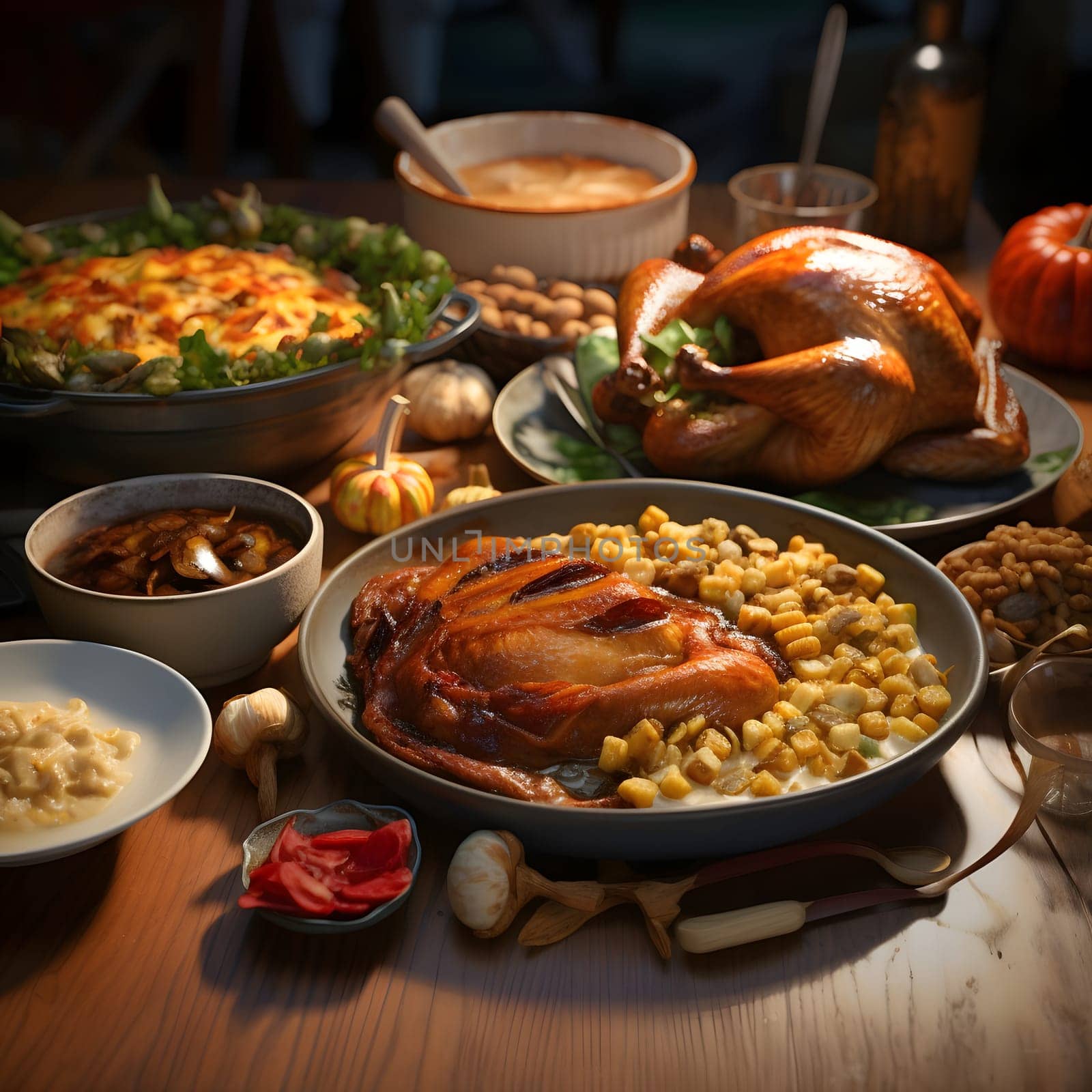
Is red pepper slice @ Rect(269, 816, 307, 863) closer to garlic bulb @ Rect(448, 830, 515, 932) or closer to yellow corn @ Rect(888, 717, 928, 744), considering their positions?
garlic bulb @ Rect(448, 830, 515, 932)

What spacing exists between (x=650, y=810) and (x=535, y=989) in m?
0.22

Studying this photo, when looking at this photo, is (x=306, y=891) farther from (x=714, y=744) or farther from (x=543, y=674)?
(x=714, y=744)

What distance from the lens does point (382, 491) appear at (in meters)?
1.93

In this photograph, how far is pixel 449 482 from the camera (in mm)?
2193

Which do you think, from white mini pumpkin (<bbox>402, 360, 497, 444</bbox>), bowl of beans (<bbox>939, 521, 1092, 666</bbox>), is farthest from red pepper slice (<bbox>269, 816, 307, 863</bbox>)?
white mini pumpkin (<bbox>402, 360, 497, 444</bbox>)

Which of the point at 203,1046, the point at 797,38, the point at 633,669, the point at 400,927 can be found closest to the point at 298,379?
the point at 633,669

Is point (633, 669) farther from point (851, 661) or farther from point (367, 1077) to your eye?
point (367, 1077)

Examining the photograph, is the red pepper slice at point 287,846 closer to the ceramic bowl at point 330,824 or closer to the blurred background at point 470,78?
the ceramic bowl at point 330,824

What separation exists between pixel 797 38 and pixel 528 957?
23.3 feet

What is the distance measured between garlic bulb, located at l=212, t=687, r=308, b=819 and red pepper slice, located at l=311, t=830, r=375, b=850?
0.52 ft

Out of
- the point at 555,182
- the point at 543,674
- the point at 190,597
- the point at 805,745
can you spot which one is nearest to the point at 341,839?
the point at 543,674

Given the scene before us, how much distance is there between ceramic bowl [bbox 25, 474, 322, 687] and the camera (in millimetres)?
1509

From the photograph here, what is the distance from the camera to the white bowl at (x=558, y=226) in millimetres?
2576

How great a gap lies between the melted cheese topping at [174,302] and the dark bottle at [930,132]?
1.55 metres
